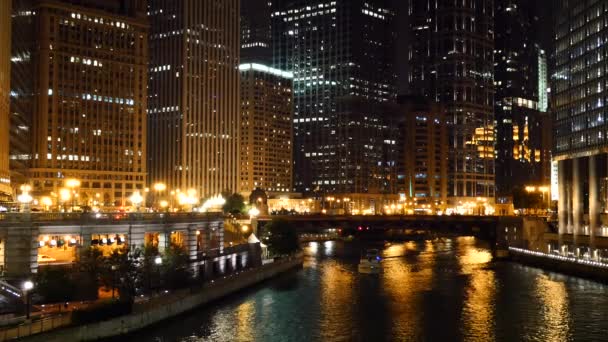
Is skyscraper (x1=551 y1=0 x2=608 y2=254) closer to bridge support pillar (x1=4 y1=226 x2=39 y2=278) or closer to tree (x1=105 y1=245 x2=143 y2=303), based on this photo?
tree (x1=105 y1=245 x2=143 y2=303)

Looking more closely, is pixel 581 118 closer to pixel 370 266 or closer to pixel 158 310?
pixel 370 266

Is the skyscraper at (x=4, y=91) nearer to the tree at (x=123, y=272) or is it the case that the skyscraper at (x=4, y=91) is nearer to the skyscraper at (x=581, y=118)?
the tree at (x=123, y=272)

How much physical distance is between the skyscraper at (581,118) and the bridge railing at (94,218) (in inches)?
2902

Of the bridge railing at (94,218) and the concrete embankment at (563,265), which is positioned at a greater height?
the bridge railing at (94,218)

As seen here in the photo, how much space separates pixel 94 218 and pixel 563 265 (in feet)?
255

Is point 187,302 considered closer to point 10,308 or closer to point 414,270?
point 10,308

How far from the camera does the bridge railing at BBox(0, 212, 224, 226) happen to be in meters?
70.1

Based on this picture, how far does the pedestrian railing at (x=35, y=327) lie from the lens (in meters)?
50.8

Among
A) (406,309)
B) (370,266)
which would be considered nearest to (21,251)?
(406,309)

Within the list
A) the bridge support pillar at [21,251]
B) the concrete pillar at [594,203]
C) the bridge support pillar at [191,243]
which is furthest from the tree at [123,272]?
the concrete pillar at [594,203]

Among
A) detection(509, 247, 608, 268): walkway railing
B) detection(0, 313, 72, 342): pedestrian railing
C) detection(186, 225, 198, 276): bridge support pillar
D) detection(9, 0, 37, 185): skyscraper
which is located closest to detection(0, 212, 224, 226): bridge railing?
detection(186, 225, 198, 276): bridge support pillar

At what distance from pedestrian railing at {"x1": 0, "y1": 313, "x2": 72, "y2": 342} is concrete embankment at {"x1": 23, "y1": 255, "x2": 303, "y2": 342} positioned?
59 centimetres

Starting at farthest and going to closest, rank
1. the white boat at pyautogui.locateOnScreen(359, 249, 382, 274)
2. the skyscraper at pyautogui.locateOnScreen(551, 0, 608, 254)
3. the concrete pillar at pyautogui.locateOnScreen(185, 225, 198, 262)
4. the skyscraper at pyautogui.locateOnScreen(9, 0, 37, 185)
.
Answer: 1. the skyscraper at pyautogui.locateOnScreen(9, 0, 37, 185)
2. the skyscraper at pyautogui.locateOnScreen(551, 0, 608, 254)
3. the white boat at pyautogui.locateOnScreen(359, 249, 382, 274)
4. the concrete pillar at pyautogui.locateOnScreen(185, 225, 198, 262)

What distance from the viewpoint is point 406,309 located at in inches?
3226
